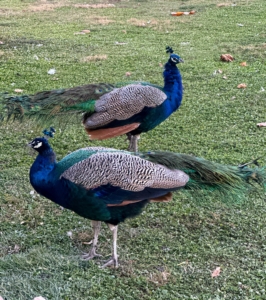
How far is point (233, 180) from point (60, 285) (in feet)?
3.91

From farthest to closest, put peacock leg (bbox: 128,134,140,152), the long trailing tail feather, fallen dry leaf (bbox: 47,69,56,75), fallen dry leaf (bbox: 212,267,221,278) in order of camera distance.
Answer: fallen dry leaf (bbox: 47,69,56,75), peacock leg (bbox: 128,134,140,152), the long trailing tail feather, fallen dry leaf (bbox: 212,267,221,278)

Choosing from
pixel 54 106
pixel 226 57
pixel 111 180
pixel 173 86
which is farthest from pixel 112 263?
pixel 226 57

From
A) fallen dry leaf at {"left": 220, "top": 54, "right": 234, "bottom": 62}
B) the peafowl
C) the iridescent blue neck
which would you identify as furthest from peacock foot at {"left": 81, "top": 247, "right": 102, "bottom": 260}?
fallen dry leaf at {"left": 220, "top": 54, "right": 234, "bottom": 62}

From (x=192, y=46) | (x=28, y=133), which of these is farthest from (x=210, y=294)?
(x=192, y=46)

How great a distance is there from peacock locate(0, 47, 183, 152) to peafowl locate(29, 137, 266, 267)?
102cm

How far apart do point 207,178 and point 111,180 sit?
24.4 inches

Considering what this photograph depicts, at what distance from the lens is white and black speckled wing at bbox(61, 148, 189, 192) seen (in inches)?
93.7

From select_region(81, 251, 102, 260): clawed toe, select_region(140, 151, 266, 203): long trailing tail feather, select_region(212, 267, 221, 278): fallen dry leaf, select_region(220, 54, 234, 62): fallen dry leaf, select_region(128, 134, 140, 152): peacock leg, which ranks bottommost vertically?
select_region(212, 267, 221, 278): fallen dry leaf

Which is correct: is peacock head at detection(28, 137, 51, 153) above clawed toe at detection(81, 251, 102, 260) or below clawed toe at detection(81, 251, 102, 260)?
above

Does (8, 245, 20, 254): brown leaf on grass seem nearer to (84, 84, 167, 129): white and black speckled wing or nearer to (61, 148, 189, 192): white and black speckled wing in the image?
(61, 148, 189, 192): white and black speckled wing

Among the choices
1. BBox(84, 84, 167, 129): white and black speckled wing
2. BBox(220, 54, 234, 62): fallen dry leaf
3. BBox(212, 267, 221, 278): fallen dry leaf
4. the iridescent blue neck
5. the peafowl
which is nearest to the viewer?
the peafowl

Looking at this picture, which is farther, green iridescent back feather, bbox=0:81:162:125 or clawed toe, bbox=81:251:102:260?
green iridescent back feather, bbox=0:81:162:125

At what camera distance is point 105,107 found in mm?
3602

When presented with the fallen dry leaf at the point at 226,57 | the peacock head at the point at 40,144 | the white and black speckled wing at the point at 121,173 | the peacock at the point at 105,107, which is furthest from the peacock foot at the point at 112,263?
the fallen dry leaf at the point at 226,57
